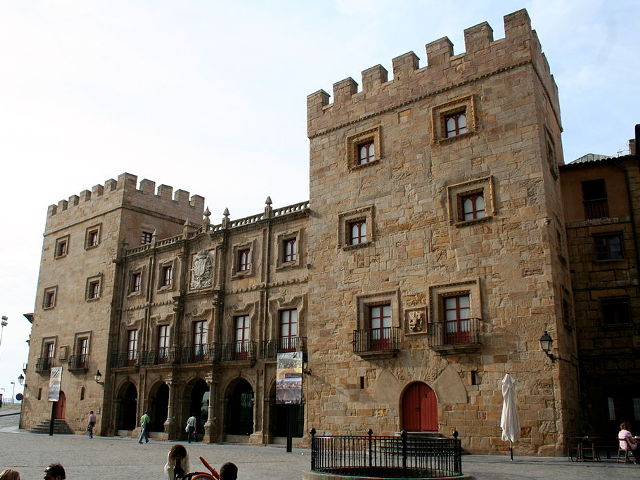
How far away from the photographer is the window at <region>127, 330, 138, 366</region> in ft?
103

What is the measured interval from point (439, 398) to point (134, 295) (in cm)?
1890

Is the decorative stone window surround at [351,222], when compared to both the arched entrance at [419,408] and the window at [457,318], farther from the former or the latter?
the arched entrance at [419,408]

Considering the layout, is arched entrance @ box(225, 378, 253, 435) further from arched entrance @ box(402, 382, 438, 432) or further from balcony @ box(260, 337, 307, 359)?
arched entrance @ box(402, 382, 438, 432)

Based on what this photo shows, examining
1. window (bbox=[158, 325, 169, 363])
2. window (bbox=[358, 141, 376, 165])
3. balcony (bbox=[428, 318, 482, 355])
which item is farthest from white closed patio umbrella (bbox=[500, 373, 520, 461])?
window (bbox=[158, 325, 169, 363])

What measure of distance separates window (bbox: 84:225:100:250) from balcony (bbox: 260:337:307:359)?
49.4 ft

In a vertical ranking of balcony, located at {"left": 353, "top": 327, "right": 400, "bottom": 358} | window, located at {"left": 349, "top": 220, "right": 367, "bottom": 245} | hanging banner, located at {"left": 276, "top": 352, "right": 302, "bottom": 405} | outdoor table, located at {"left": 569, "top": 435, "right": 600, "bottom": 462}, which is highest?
window, located at {"left": 349, "top": 220, "right": 367, "bottom": 245}

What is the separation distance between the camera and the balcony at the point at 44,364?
35.6 metres

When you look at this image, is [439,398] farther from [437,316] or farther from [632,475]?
[632,475]

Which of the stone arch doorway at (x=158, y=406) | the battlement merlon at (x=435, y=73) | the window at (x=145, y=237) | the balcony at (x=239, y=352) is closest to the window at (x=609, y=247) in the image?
the battlement merlon at (x=435, y=73)

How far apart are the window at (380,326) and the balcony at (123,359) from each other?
14882 millimetres

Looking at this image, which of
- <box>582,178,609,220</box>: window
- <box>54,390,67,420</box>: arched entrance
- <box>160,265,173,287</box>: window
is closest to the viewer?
<box>582,178,609,220</box>: window

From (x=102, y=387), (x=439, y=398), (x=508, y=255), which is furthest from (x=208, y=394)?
(x=508, y=255)

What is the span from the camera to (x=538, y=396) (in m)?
17.2

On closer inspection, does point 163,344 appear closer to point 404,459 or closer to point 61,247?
point 61,247
